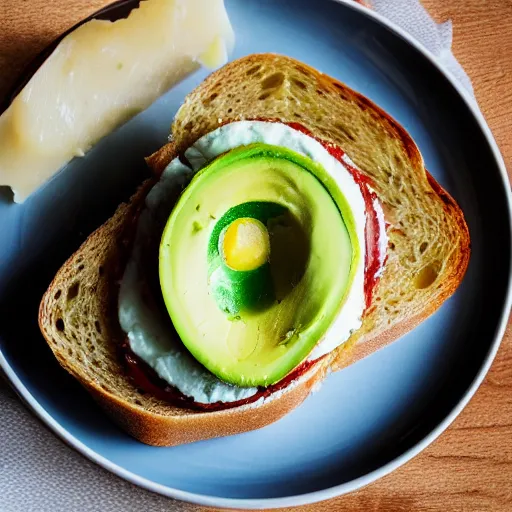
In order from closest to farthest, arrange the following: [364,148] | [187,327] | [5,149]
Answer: [187,327] → [5,149] → [364,148]

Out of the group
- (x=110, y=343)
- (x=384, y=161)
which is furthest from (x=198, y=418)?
(x=384, y=161)

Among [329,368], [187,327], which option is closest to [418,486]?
[329,368]

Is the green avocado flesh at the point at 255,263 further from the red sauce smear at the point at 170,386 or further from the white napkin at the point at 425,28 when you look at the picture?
the white napkin at the point at 425,28

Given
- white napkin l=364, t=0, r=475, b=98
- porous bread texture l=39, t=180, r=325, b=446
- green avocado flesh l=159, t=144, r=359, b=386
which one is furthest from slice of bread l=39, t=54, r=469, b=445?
white napkin l=364, t=0, r=475, b=98

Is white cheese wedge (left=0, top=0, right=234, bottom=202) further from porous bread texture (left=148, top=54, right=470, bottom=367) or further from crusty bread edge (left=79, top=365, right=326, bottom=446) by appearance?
crusty bread edge (left=79, top=365, right=326, bottom=446)

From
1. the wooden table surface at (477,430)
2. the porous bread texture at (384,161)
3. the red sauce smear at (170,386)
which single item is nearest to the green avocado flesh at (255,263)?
the red sauce smear at (170,386)

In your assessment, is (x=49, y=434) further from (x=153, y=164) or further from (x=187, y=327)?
(x=153, y=164)

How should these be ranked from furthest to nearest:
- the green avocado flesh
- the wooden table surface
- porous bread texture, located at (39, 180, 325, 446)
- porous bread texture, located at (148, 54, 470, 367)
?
the wooden table surface
porous bread texture, located at (148, 54, 470, 367)
porous bread texture, located at (39, 180, 325, 446)
the green avocado flesh
